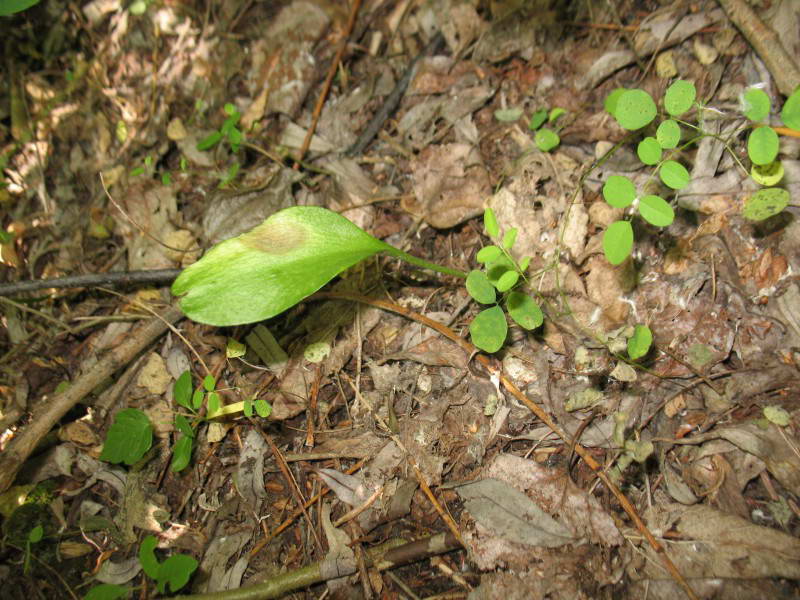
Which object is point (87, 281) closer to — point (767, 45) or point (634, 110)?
point (634, 110)

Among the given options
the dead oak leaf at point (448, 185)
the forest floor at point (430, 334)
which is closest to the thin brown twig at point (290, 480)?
the forest floor at point (430, 334)

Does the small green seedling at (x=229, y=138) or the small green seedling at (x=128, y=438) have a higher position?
the small green seedling at (x=229, y=138)

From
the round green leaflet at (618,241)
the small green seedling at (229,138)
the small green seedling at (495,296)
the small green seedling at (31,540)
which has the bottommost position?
the small green seedling at (31,540)

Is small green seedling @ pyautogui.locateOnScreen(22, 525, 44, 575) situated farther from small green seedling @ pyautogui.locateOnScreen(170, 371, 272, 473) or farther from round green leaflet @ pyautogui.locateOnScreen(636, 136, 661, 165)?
round green leaflet @ pyautogui.locateOnScreen(636, 136, 661, 165)

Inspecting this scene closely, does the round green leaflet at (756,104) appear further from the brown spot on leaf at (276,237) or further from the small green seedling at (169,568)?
the small green seedling at (169,568)

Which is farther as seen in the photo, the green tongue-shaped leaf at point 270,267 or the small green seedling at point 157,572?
the small green seedling at point 157,572

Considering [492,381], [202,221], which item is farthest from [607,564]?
[202,221]

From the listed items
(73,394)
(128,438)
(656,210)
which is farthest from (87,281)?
(656,210)
